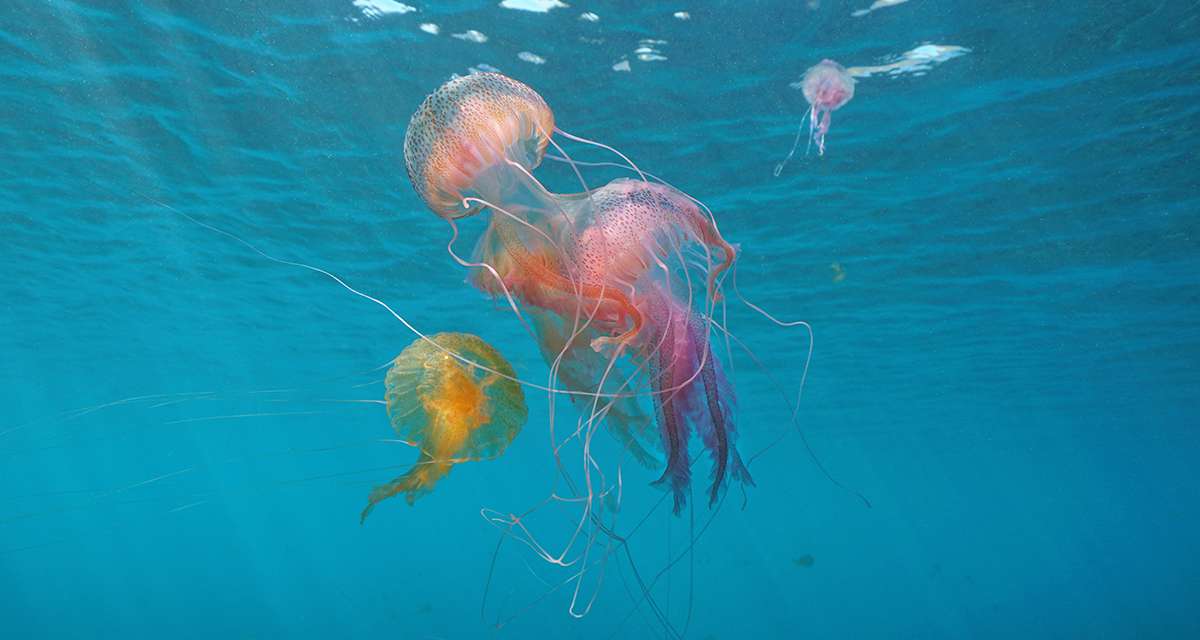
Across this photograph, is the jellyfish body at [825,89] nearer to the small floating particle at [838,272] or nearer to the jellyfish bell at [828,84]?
the jellyfish bell at [828,84]

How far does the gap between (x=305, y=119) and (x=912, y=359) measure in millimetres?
16729

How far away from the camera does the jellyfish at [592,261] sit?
195 cm

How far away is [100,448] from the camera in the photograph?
47188mm

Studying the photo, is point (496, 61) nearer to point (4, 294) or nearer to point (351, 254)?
point (351, 254)

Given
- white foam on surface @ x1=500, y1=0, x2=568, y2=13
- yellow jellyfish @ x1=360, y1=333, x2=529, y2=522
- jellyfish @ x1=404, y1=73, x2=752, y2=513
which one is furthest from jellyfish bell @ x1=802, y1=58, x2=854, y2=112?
yellow jellyfish @ x1=360, y1=333, x2=529, y2=522

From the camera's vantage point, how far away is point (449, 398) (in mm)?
2336

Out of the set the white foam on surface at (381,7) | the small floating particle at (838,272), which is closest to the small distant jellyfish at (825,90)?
the white foam on surface at (381,7)

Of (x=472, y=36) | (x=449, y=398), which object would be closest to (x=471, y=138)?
(x=449, y=398)

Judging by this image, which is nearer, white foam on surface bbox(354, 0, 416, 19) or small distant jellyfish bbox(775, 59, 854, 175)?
white foam on surface bbox(354, 0, 416, 19)

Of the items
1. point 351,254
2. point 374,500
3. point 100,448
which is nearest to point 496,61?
point 374,500

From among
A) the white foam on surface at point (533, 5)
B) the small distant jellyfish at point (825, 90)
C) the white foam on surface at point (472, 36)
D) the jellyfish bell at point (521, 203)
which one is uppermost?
the jellyfish bell at point (521, 203)

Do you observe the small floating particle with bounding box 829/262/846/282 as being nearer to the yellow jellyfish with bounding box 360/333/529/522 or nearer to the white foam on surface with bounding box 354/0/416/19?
the white foam on surface with bounding box 354/0/416/19

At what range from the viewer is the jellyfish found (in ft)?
6.41

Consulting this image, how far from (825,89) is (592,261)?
6375 mm
